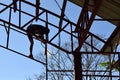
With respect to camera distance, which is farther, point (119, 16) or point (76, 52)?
point (76, 52)

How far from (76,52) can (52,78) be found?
942 centimetres

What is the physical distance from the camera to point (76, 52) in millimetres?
12695

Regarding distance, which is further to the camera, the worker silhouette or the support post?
the support post

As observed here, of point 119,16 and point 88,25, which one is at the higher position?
point 119,16

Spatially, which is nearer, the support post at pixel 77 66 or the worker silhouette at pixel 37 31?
the worker silhouette at pixel 37 31

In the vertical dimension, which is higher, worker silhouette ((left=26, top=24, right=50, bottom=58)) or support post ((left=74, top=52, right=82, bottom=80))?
worker silhouette ((left=26, top=24, right=50, bottom=58))

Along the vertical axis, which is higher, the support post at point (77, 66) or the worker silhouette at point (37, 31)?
the worker silhouette at point (37, 31)

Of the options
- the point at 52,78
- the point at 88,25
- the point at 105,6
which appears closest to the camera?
the point at 88,25

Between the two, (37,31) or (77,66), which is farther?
(77,66)

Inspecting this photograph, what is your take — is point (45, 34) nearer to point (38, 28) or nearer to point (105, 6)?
point (38, 28)

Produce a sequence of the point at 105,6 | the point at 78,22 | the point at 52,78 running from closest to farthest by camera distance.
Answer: the point at 105,6 < the point at 78,22 < the point at 52,78

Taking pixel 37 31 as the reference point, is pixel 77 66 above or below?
below

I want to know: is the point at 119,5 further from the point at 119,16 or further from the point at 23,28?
the point at 23,28

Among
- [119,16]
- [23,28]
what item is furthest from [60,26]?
[119,16]
